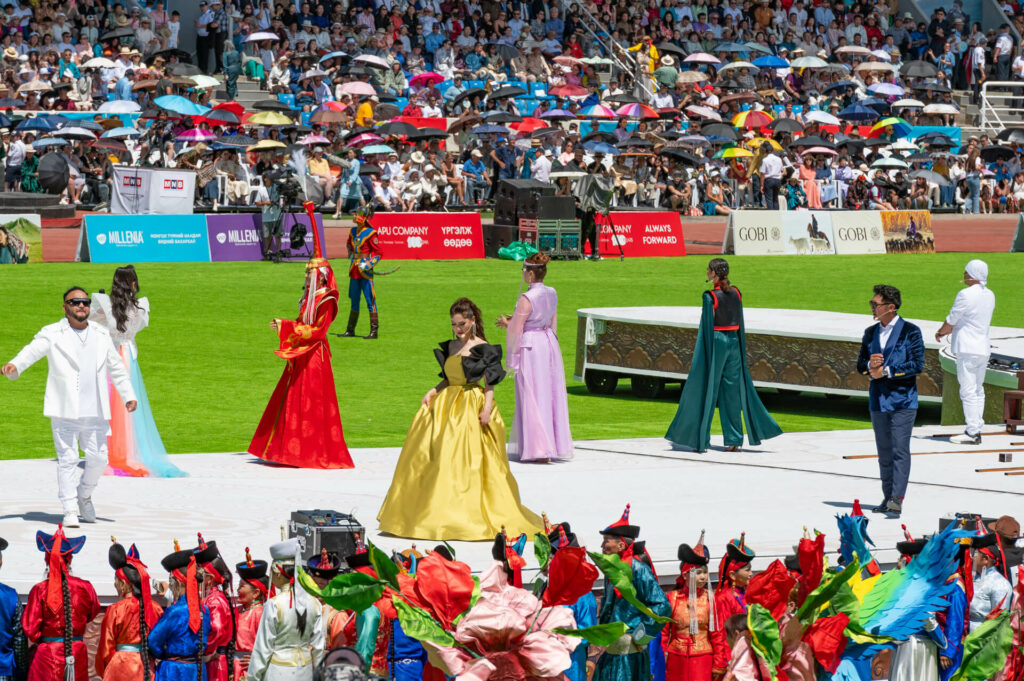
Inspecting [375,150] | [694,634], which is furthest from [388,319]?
[694,634]

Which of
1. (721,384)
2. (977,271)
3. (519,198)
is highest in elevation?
(519,198)

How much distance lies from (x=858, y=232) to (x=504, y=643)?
34.9 metres

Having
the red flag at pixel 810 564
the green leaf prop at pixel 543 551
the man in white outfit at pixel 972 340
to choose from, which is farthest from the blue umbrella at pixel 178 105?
the green leaf prop at pixel 543 551

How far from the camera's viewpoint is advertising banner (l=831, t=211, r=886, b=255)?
38812 millimetres

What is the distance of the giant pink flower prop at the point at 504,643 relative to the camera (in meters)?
5.38

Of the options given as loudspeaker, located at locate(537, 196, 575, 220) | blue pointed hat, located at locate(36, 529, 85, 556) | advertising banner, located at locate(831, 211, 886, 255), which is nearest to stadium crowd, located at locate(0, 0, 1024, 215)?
loudspeaker, located at locate(537, 196, 575, 220)

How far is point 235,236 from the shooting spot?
3312cm

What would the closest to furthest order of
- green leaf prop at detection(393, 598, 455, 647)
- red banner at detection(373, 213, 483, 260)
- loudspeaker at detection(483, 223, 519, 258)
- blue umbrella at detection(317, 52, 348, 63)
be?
green leaf prop at detection(393, 598, 455, 647) < red banner at detection(373, 213, 483, 260) < loudspeaker at detection(483, 223, 519, 258) < blue umbrella at detection(317, 52, 348, 63)

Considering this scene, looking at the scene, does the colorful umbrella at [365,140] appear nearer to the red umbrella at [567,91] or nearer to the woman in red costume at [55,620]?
the red umbrella at [567,91]

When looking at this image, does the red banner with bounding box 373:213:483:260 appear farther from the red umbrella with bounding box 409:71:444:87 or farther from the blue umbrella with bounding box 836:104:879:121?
the blue umbrella with bounding box 836:104:879:121

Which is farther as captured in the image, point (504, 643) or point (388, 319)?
point (388, 319)

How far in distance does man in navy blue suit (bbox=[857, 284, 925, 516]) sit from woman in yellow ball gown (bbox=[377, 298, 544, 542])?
300 cm

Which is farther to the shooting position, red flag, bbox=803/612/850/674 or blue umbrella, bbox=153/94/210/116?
blue umbrella, bbox=153/94/210/116

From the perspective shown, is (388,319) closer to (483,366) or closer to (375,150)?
(375,150)
